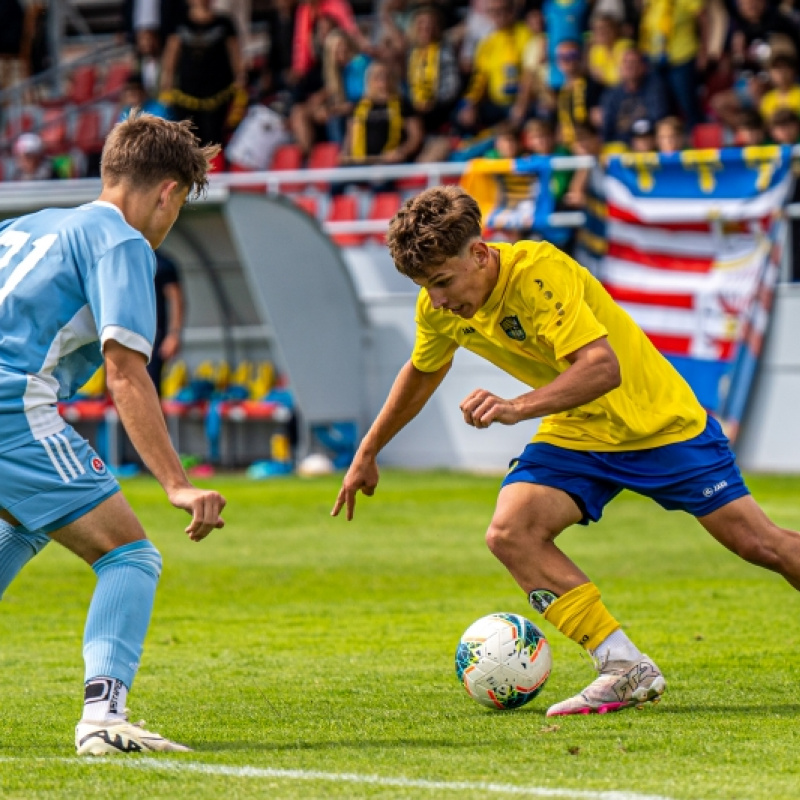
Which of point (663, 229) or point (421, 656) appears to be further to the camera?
point (663, 229)

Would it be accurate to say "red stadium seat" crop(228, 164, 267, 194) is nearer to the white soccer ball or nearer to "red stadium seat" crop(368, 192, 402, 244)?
"red stadium seat" crop(368, 192, 402, 244)

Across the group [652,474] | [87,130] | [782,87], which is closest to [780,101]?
[782,87]

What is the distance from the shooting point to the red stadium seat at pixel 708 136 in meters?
17.0

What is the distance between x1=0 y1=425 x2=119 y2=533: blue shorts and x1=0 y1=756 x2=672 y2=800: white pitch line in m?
0.75

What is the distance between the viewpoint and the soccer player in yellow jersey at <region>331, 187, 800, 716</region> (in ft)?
18.8

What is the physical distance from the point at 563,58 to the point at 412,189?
2.29 metres

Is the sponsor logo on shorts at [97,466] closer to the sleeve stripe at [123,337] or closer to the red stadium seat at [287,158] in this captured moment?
the sleeve stripe at [123,337]

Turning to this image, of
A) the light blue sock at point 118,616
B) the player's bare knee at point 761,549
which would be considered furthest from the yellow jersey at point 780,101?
the light blue sock at point 118,616

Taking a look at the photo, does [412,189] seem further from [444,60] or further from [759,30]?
[759,30]

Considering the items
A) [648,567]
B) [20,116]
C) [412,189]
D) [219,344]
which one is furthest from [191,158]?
[20,116]

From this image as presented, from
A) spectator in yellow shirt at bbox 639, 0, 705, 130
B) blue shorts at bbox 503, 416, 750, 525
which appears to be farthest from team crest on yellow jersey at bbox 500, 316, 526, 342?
spectator in yellow shirt at bbox 639, 0, 705, 130

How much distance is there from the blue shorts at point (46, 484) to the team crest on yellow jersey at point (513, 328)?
5.58ft

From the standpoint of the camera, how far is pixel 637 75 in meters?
17.0

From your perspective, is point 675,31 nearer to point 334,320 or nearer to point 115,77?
point 334,320
